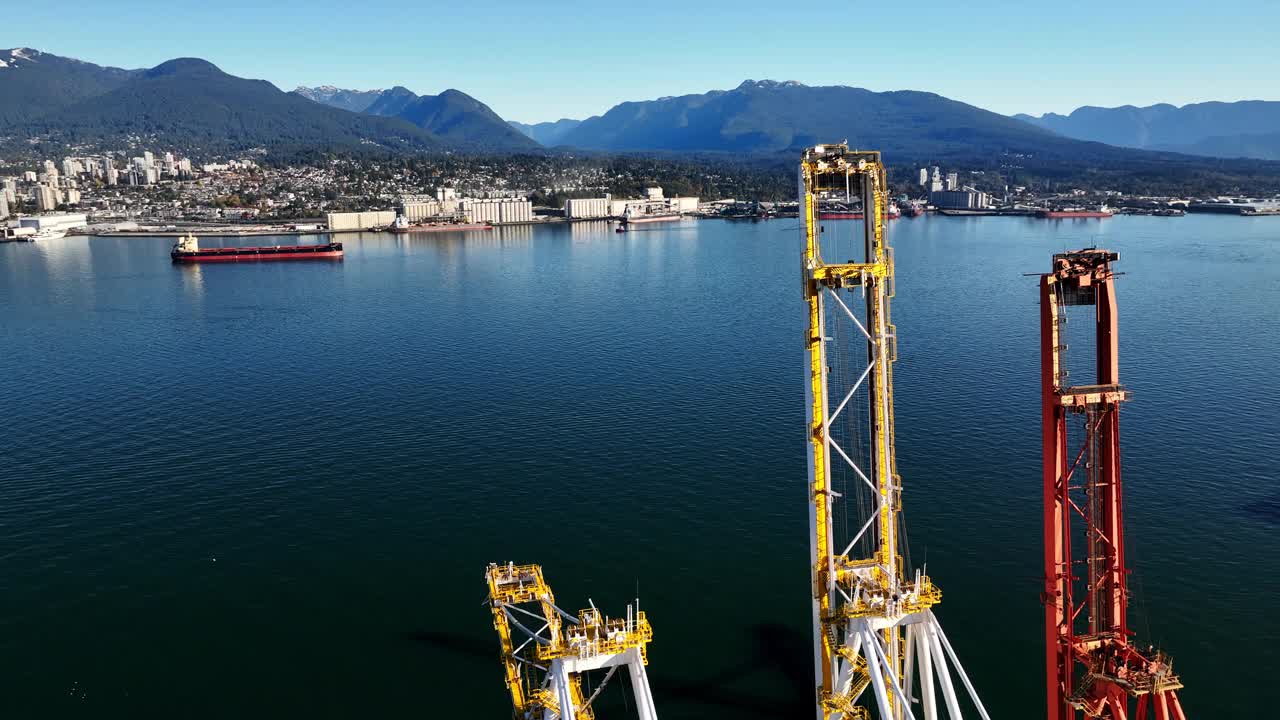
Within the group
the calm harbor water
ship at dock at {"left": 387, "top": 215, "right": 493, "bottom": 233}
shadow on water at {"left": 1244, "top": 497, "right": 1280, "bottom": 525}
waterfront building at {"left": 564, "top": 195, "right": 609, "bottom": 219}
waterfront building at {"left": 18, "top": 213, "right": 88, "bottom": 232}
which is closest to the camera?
the calm harbor water

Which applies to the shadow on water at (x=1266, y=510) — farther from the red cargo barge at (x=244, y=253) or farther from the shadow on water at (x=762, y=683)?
the red cargo barge at (x=244, y=253)

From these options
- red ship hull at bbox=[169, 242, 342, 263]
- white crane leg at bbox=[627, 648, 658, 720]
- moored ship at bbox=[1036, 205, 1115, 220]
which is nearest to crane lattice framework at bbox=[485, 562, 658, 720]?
white crane leg at bbox=[627, 648, 658, 720]

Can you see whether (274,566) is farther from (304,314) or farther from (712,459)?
(304,314)

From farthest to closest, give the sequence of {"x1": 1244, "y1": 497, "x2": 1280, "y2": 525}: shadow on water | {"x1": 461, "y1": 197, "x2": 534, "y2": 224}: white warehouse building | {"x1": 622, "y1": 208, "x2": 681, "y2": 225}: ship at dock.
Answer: {"x1": 622, "y1": 208, "x2": 681, "y2": 225}: ship at dock
{"x1": 461, "y1": 197, "x2": 534, "y2": 224}: white warehouse building
{"x1": 1244, "y1": 497, "x2": 1280, "y2": 525}: shadow on water

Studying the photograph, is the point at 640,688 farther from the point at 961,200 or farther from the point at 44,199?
the point at 961,200


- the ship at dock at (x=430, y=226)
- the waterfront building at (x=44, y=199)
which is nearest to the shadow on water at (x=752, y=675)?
the ship at dock at (x=430, y=226)

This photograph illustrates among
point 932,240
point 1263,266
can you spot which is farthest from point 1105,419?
point 932,240

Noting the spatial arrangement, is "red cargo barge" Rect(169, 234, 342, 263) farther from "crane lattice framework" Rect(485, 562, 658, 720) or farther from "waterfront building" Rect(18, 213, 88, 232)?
"crane lattice framework" Rect(485, 562, 658, 720)
